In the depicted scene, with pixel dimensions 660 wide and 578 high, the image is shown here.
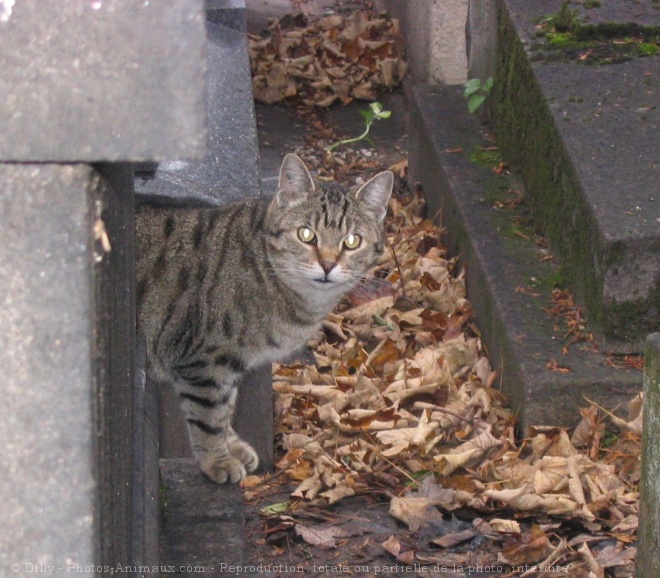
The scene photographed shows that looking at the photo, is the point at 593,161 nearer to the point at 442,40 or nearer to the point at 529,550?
the point at 529,550

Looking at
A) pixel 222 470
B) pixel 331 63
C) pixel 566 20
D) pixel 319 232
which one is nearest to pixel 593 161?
pixel 319 232

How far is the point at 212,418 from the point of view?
12.6 feet

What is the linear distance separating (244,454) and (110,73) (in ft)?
9.06

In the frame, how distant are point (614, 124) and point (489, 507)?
1840 mm

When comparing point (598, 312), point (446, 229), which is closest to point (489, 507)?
point (598, 312)

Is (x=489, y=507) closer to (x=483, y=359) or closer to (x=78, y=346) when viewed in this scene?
(x=483, y=359)

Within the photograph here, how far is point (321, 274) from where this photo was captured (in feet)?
13.3

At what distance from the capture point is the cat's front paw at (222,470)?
384 centimetres

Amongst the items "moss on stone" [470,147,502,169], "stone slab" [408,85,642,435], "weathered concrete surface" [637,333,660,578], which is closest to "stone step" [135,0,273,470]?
"stone slab" [408,85,642,435]

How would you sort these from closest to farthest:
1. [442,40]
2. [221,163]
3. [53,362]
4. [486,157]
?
[53,362] → [221,163] → [486,157] → [442,40]

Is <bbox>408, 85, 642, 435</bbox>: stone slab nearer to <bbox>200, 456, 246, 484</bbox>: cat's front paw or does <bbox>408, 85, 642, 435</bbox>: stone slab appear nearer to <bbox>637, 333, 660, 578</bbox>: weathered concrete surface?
<bbox>200, 456, 246, 484</bbox>: cat's front paw

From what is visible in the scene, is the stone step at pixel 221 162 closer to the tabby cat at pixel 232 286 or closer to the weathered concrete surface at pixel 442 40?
the tabby cat at pixel 232 286

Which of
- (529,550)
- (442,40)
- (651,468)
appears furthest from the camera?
(442,40)

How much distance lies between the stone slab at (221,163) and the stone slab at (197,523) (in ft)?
3.30
